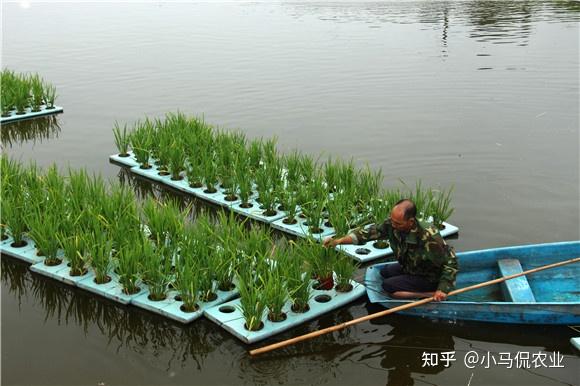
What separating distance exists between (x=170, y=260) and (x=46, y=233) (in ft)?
4.52

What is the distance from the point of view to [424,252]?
205 inches

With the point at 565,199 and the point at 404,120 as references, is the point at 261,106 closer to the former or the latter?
the point at 404,120

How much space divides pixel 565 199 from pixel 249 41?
15.6 meters

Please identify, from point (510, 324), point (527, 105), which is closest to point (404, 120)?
point (527, 105)

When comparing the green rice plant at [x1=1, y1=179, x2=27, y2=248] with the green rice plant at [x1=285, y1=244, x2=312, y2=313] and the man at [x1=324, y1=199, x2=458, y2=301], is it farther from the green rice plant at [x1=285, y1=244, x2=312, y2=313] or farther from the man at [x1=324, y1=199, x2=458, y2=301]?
the man at [x1=324, y1=199, x2=458, y2=301]

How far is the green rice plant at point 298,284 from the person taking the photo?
5258 millimetres

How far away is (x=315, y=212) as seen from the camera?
6.81 meters

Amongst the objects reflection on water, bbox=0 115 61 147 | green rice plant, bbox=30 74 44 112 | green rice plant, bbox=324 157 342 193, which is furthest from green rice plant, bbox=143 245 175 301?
green rice plant, bbox=30 74 44 112

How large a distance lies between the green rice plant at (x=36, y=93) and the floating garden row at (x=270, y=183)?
149 inches

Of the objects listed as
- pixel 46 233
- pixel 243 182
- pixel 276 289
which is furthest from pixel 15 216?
pixel 276 289

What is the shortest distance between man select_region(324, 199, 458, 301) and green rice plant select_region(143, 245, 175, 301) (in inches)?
55.5

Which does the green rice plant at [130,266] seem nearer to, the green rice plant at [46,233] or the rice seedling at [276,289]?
the green rice plant at [46,233]

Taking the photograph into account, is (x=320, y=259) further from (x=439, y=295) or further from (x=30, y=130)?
(x=30, y=130)

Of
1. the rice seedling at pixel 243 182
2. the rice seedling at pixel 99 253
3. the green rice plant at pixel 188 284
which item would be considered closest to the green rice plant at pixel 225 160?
the rice seedling at pixel 243 182
